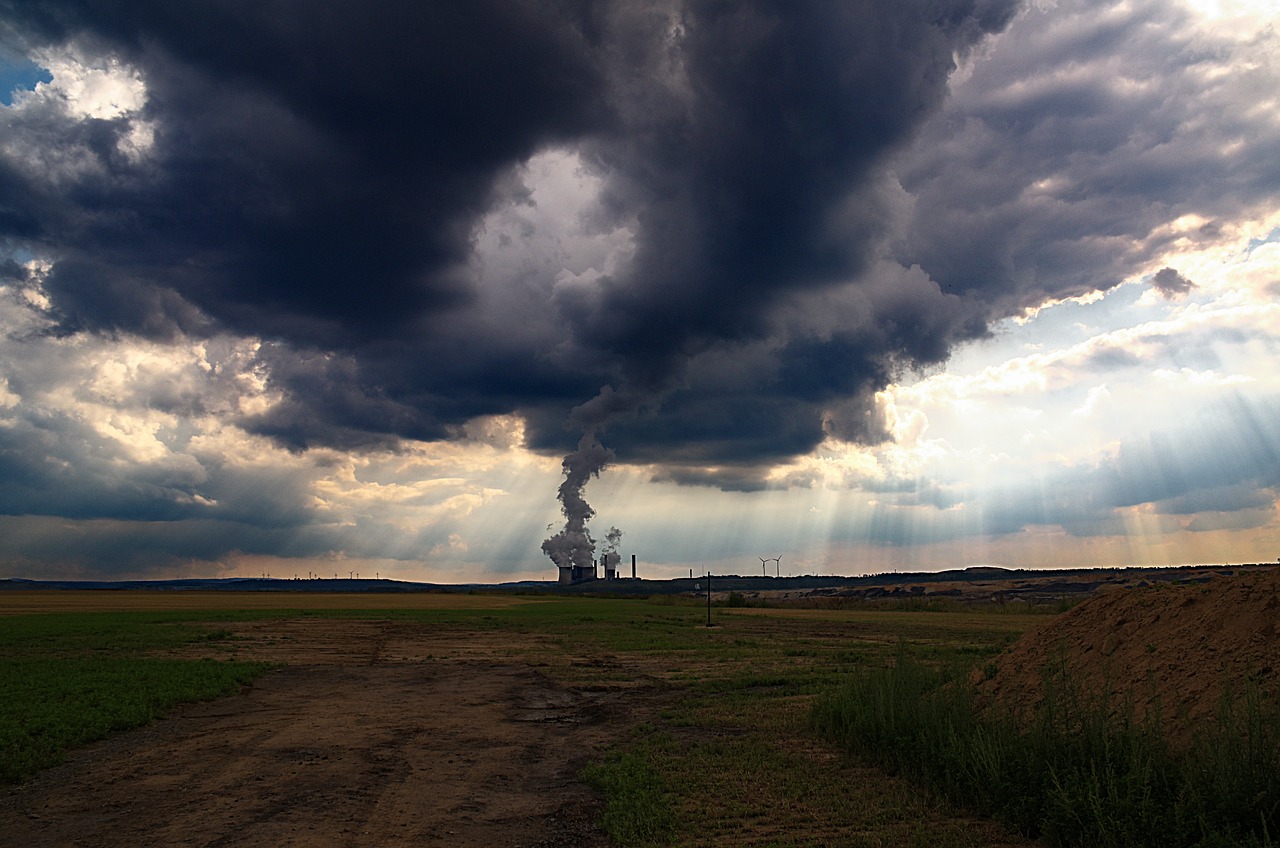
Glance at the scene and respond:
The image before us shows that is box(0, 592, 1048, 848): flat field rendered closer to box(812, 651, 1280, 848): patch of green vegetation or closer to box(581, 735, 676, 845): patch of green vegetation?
box(581, 735, 676, 845): patch of green vegetation

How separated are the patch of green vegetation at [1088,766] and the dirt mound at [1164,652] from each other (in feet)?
1.67

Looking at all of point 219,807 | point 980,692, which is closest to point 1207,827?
point 980,692

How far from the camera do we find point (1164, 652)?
13094 mm

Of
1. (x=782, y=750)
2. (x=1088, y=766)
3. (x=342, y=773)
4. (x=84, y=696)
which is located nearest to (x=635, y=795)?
(x=782, y=750)

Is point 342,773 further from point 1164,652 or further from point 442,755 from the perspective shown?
point 1164,652

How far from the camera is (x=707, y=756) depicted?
573 inches

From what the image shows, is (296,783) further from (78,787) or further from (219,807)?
(78,787)

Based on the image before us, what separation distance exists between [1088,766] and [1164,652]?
403 cm

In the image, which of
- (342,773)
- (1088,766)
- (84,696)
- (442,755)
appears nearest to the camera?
(1088,766)

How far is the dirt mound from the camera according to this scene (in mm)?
11422

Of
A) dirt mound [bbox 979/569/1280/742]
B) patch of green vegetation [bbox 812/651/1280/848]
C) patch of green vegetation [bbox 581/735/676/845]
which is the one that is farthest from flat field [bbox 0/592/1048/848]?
dirt mound [bbox 979/569/1280/742]

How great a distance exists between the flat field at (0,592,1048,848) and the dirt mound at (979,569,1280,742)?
2621mm

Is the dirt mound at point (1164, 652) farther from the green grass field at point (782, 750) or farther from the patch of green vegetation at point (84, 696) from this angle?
the patch of green vegetation at point (84, 696)

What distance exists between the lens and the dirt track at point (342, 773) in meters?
10.6
